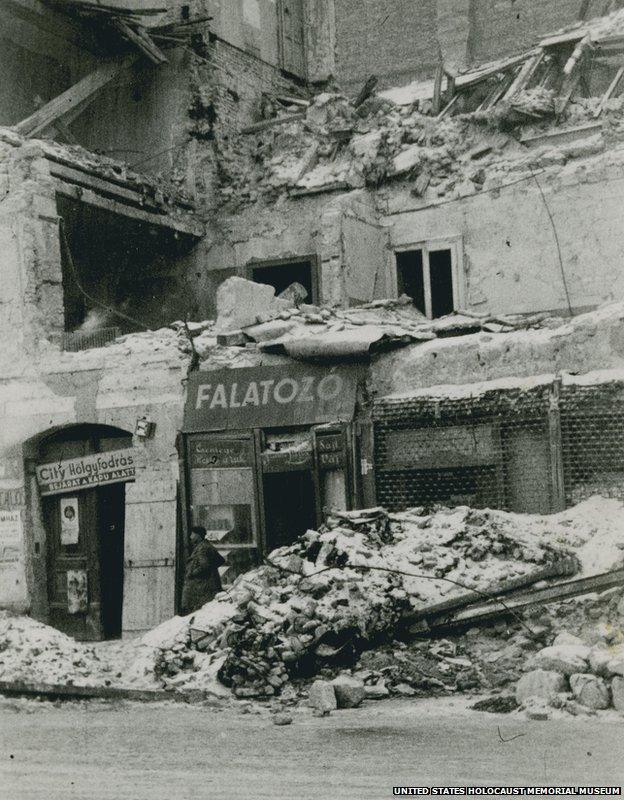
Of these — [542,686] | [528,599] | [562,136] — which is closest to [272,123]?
[562,136]

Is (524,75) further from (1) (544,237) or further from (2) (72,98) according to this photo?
(2) (72,98)

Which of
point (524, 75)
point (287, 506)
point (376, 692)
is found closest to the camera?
point (376, 692)

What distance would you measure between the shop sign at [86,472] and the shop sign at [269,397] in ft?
5.00

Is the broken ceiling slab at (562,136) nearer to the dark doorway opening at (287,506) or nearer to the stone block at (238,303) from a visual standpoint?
the stone block at (238,303)

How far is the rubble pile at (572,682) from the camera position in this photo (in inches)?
317

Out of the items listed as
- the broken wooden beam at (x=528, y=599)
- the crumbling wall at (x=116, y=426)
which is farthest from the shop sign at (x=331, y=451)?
the broken wooden beam at (x=528, y=599)

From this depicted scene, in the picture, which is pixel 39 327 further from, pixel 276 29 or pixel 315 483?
pixel 276 29

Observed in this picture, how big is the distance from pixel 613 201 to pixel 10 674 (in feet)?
31.0

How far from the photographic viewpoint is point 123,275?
19.4m

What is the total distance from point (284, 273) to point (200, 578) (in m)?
7.27

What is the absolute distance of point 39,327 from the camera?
51.9ft

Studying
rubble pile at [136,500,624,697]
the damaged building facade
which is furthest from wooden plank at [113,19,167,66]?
rubble pile at [136,500,624,697]

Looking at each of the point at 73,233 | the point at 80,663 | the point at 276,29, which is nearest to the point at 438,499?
the point at 80,663

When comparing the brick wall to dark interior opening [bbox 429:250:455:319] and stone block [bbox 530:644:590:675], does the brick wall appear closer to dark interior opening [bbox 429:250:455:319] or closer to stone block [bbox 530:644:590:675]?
dark interior opening [bbox 429:250:455:319]
